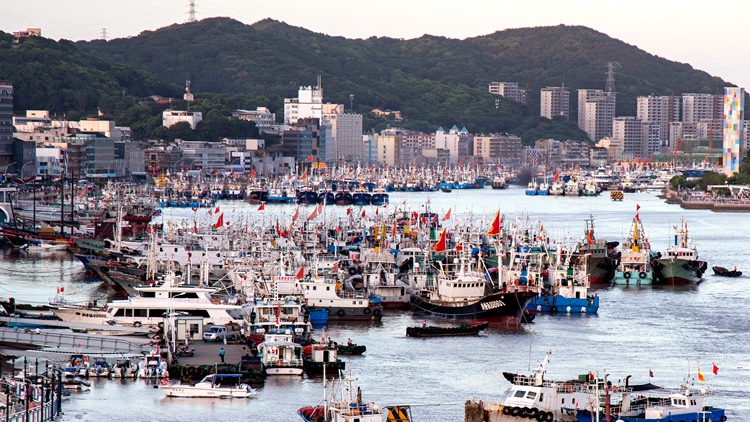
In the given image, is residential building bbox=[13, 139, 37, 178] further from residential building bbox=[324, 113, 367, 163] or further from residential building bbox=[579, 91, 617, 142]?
residential building bbox=[579, 91, 617, 142]

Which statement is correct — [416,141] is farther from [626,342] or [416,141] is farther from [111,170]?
[626,342]

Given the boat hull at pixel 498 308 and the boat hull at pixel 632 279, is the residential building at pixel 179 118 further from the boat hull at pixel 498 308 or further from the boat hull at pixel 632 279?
the boat hull at pixel 498 308

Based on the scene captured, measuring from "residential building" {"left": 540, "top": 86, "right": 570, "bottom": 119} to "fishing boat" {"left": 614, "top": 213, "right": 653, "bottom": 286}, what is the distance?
15927 cm

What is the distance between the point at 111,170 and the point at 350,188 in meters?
17.3

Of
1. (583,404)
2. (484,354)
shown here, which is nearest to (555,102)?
(484,354)

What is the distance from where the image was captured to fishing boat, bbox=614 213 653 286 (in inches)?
1447

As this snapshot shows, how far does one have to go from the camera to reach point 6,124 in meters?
74.9

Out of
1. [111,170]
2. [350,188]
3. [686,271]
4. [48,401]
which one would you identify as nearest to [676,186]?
[350,188]

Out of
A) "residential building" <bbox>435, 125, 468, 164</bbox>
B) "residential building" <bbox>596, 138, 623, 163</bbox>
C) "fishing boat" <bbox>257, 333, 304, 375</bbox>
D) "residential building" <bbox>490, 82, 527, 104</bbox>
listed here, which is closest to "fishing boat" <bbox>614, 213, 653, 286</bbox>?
"fishing boat" <bbox>257, 333, 304, 375</bbox>

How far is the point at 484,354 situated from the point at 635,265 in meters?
14.5

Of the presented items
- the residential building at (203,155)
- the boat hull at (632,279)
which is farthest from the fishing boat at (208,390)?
the residential building at (203,155)

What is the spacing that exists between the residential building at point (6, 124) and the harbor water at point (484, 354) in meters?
33.8

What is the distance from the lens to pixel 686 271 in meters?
36.9

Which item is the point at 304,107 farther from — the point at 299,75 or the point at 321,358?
the point at 321,358
